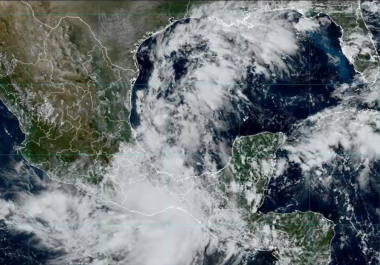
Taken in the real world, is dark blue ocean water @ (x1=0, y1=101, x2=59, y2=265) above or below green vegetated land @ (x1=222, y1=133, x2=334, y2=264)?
above

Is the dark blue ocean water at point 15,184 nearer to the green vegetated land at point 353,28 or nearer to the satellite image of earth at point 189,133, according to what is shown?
the satellite image of earth at point 189,133

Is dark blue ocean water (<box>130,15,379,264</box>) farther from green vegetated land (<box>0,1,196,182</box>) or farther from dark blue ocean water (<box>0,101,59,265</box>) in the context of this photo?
dark blue ocean water (<box>0,101,59,265</box>)

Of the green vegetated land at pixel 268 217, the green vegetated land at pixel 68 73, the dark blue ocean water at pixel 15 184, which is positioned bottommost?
the green vegetated land at pixel 268 217

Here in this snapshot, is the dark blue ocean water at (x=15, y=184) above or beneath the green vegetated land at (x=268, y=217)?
above

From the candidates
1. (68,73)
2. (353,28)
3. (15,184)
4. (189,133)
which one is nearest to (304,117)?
(353,28)

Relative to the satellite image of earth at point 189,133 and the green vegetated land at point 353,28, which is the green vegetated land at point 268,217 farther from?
the green vegetated land at point 353,28

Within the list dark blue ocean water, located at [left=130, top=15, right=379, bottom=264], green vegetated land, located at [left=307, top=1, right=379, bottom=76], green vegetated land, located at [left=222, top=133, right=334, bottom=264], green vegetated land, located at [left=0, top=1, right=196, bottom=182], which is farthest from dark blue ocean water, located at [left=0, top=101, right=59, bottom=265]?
green vegetated land, located at [left=307, top=1, right=379, bottom=76]

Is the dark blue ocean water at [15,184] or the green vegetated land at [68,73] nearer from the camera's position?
the dark blue ocean water at [15,184]

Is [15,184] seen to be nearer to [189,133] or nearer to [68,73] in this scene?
[68,73]

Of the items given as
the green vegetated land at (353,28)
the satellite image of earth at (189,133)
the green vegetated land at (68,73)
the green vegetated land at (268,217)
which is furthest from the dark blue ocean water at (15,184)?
the green vegetated land at (353,28)
